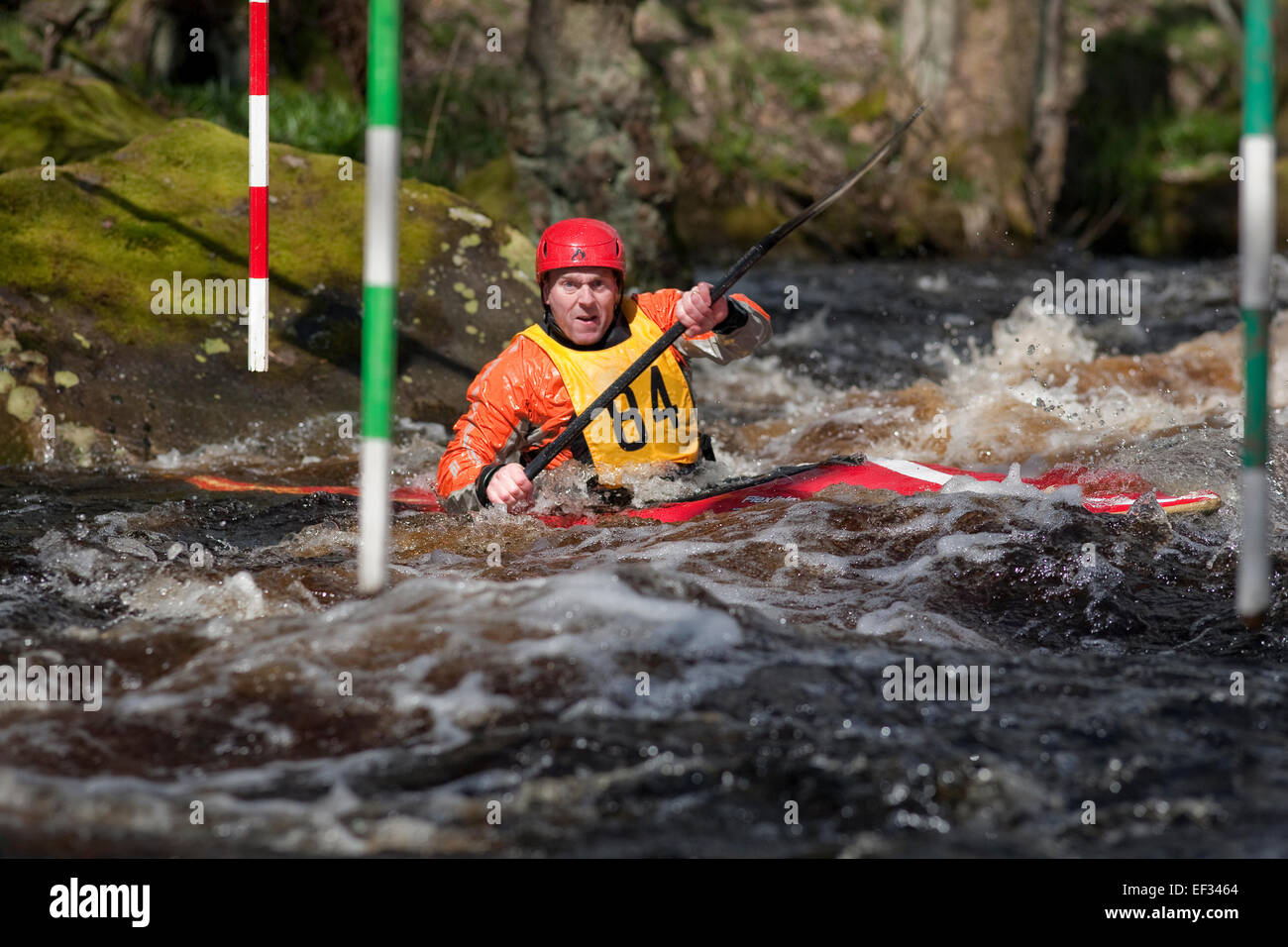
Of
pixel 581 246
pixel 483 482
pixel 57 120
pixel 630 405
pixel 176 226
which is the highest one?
pixel 57 120

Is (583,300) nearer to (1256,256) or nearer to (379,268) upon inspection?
(379,268)

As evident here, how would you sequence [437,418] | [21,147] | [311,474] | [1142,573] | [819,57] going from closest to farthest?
[1142,573] → [311,474] → [437,418] → [21,147] → [819,57]

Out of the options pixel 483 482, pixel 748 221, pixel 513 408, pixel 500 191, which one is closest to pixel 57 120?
pixel 500 191

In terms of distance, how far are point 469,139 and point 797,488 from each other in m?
8.46

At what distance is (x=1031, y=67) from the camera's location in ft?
48.5

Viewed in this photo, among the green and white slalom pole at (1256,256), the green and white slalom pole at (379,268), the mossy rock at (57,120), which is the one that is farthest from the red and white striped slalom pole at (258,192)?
the green and white slalom pole at (1256,256)

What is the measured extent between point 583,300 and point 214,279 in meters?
2.56

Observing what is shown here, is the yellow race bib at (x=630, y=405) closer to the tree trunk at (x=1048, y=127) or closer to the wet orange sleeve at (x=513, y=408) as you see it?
the wet orange sleeve at (x=513, y=408)

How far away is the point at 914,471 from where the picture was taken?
476 cm

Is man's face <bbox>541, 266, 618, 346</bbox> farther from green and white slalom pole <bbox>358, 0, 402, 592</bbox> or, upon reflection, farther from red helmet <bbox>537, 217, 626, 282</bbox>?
green and white slalom pole <bbox>358, 0, 402, 592</bbox>

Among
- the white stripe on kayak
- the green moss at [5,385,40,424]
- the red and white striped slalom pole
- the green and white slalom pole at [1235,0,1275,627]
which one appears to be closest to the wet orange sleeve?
the white stripe on kayak
